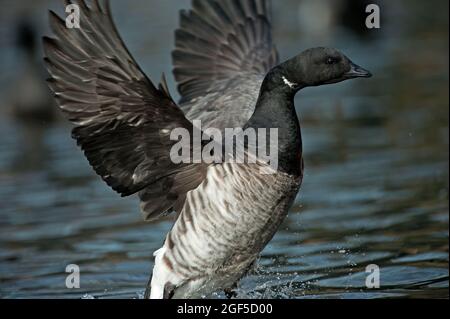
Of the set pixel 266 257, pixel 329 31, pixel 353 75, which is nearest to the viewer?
pixel 353 75

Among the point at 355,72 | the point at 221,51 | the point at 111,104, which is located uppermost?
the point at 221,51

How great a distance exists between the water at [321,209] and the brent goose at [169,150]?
0.81 m

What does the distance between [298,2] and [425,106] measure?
12699 millimetres

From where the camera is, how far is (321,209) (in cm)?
1091

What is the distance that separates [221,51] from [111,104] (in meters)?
3.09

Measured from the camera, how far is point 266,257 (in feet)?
31.1

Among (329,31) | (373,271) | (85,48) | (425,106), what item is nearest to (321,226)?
(373,271)

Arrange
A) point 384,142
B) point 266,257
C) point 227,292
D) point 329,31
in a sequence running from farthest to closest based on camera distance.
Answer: point 329,31 → point 384,142 → point 266,257 → point 227,292

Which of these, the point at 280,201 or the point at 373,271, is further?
the point at 373,271

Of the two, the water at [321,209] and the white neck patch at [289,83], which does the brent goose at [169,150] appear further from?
the water at [321,209]

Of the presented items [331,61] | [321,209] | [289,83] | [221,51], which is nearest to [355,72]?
[331,61]

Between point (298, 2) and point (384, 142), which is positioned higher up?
point (298, 2)

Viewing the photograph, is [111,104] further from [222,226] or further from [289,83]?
[289,83]
